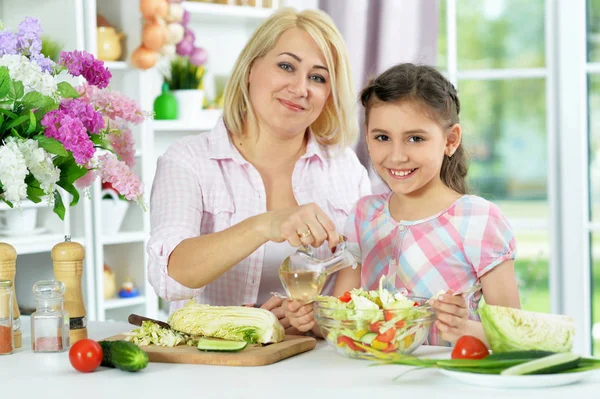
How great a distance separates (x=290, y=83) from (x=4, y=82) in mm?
811

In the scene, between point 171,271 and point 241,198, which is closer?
point 171,271

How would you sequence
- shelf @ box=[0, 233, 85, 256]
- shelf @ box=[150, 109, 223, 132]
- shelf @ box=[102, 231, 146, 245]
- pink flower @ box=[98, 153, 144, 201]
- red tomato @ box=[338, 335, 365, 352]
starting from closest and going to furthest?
1. red tomato @ box=[338, 335, 365, 352]
2. pink flower @ box=[98, 153, 144, 201]
3. shelf @ box=[0, 233, 85, 256]
4. shelf @ box=[102, 231, 146, 245]
5. shelf @ box=[150, 109, 223, 132]

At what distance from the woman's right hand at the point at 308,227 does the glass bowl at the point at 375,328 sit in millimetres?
135

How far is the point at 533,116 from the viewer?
398cm

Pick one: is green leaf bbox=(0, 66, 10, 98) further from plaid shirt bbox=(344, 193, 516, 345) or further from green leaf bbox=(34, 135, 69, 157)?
plaid shirt bbox=(344, 193, 516, 345)

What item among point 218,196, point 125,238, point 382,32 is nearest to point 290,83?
point 218,196

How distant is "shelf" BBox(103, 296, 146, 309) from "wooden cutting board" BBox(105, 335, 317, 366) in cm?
203

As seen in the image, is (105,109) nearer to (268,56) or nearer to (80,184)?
(80,184)

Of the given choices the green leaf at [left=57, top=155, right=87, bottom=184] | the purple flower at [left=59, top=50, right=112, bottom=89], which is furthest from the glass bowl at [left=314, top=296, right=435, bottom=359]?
the purple flower at [left=59, top=50, right=112, bottom=89]

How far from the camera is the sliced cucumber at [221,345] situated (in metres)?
1.62

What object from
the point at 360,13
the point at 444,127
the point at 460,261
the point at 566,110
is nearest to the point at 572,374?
the point at 460,261

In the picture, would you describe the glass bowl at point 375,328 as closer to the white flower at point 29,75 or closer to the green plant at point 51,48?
the white flower at point 29,75

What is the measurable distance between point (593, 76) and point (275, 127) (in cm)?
180

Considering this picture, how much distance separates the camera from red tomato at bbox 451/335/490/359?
146 cm
